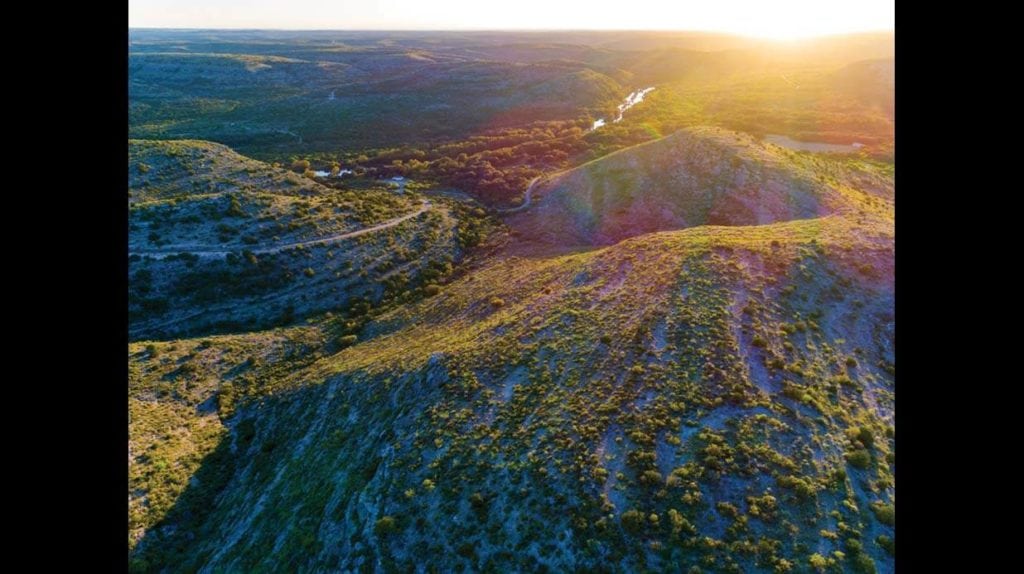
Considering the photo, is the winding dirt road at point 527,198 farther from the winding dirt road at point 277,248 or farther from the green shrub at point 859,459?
the green shrub at point 859,459

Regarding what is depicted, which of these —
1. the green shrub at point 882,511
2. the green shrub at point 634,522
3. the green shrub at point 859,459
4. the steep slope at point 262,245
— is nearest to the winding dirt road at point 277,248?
the steep slope at point 262,245

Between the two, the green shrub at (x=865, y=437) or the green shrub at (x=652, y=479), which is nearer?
the green shrub at (x=652, y=479)

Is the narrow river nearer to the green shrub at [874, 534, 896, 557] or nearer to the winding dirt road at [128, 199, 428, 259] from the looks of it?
the winding dirt road at [128, 199, 428, 259]

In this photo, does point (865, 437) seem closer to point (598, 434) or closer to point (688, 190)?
A: point (598, 434)

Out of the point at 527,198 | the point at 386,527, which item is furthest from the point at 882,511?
the point at 527,198
